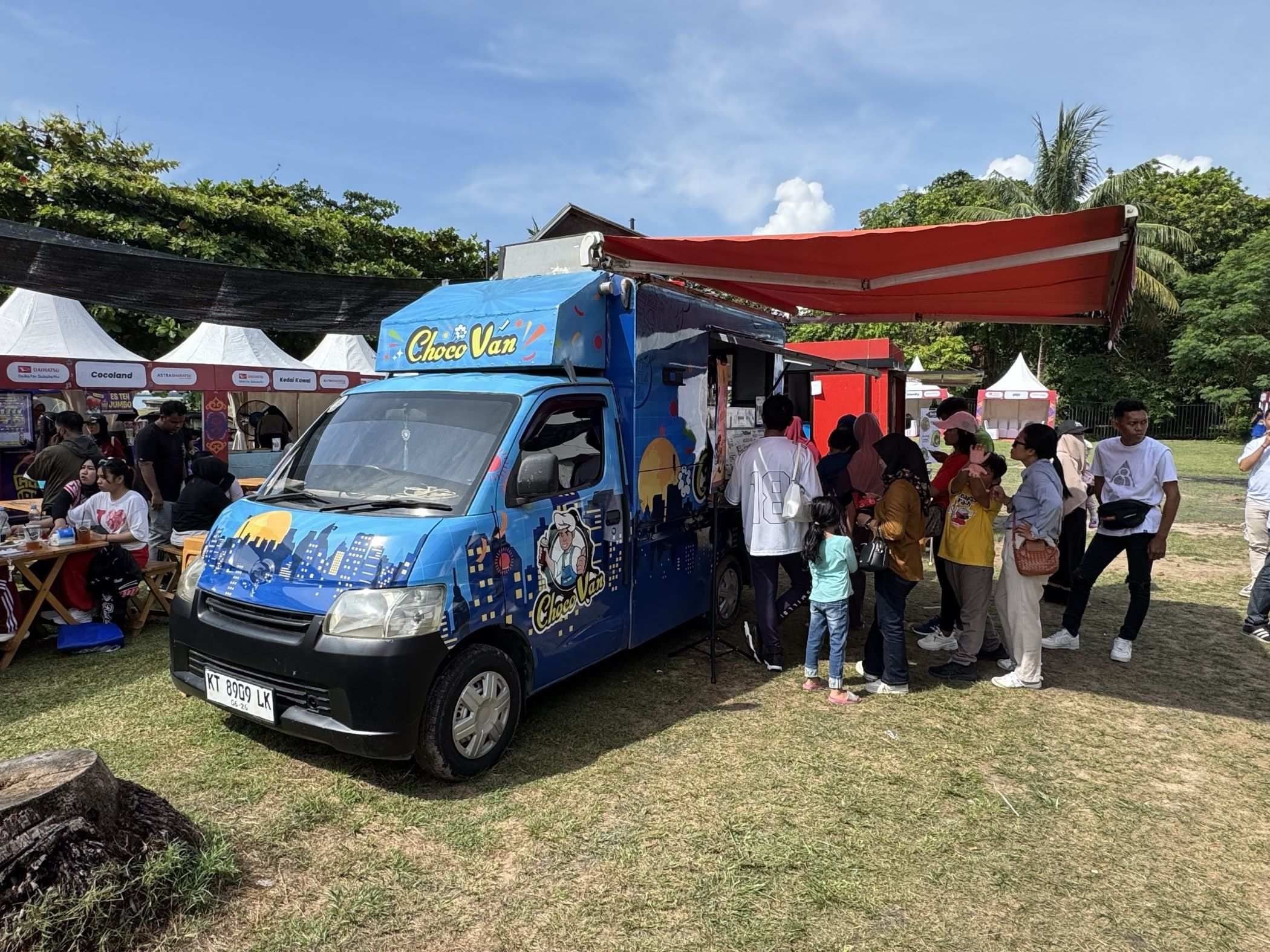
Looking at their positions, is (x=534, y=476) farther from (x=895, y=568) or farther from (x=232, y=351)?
(x=232, y=351)

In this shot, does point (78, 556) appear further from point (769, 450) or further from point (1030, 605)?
point (1030, 605)

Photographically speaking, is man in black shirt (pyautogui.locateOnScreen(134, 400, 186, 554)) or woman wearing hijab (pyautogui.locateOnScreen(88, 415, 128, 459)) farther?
Answer: woman wearing hijab (pyautogui.locateOnScreen(88, 415, 128, 459))

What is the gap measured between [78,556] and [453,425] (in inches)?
156

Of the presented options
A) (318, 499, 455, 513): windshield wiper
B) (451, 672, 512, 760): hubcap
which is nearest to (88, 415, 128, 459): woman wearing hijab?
(318, 499, 455, 513): windshield wiper

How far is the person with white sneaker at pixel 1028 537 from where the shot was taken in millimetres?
4820

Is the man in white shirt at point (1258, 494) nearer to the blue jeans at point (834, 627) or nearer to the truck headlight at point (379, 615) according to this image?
the blue jeans at point (834, 627)

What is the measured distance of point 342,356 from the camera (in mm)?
17688

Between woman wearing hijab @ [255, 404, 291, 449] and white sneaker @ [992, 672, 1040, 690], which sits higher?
woman wearing hijab @ [255, 404, 291, 449]

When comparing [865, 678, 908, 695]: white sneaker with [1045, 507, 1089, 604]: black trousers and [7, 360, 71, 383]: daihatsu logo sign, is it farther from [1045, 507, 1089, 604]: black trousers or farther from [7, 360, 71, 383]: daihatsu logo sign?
[7, 360, 71, 383]: daihatsu logo sign

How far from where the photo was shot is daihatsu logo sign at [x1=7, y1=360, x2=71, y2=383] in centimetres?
1050

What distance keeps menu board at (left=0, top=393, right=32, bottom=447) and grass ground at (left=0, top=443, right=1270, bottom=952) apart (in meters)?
8.56

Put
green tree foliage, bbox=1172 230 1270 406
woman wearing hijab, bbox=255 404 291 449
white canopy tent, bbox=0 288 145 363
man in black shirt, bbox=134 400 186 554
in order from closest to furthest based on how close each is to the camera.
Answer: man in black shirt, bbox=134 400 186 554 → white canopy tent, bbox=0 288 145 363 → woman wearing hijab, bbox=255 404 291 449 → green tree foliage, bbox=1172 230 1270 406

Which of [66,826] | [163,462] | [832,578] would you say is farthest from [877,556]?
[163,462]

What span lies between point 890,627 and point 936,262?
2.45 m
